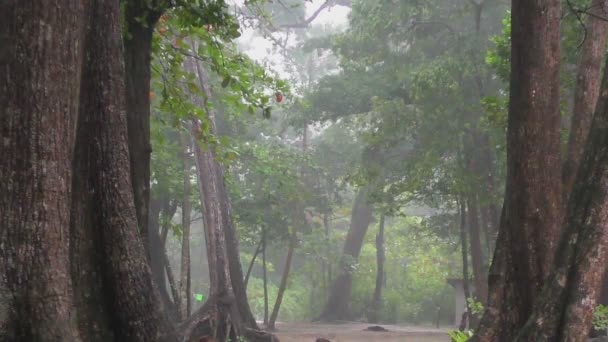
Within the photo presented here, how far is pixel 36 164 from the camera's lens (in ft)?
15.0

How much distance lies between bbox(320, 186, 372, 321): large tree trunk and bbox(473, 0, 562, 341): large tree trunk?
2491 cm

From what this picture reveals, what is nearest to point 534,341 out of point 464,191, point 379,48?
point 464,191

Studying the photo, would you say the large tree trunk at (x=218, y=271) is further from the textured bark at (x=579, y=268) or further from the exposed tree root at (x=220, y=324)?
the textured bark at (x=579, y=268)

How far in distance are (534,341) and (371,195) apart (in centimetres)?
1451

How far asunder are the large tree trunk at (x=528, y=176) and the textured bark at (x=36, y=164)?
391 cm

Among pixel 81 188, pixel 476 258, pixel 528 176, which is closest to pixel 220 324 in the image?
pixel 476 258

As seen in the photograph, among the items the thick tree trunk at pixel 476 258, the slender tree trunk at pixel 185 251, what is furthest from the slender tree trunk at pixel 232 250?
the thick tree trunk at pixel 476 258

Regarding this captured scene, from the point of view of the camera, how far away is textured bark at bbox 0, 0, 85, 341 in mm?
4457

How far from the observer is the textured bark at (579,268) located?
5.38 m

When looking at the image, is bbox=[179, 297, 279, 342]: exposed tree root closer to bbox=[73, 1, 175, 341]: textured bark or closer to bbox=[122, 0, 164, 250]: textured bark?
bbox=[122, 0, 164, 250]: textured bark

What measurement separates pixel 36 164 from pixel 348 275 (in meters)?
28.8

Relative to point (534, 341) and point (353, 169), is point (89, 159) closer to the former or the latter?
point (534, 341)

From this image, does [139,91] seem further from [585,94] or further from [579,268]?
[585,94]

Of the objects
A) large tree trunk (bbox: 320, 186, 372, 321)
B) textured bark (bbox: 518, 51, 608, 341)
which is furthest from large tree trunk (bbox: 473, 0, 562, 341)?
large tree trunk (bbox: 320, 186, 372, 321)
